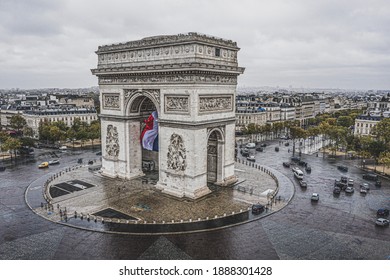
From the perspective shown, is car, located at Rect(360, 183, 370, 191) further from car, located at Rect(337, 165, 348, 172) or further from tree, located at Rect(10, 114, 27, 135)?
tree, located at Rect(10, 114, 27, 135)

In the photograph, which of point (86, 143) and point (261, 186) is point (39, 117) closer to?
point (86, 143)

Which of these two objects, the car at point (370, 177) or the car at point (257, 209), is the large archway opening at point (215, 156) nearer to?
the car at point (257, 209)

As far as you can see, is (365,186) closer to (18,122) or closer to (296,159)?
(296,159)

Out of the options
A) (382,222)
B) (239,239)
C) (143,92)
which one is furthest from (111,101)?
(382,222)

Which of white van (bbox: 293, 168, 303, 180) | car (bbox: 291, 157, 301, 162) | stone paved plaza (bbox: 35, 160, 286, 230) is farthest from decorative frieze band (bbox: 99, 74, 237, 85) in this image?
car (bbox: 291, 157, 301, 162)

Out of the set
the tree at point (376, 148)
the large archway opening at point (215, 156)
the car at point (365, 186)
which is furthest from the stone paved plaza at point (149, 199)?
the tree at point (376, 148)

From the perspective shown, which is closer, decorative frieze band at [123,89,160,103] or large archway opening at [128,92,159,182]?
decorative frieze band at [123,89,160,103]

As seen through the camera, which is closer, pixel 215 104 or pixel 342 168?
pixel 215 104
